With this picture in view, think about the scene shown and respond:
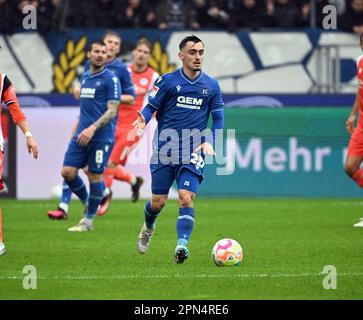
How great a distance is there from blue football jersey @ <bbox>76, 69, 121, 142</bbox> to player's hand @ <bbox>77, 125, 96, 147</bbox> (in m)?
0.32

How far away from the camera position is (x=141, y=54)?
16938mm

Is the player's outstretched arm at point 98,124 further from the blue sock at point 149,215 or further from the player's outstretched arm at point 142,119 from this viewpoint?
the player's outstretched arm at point 142,119

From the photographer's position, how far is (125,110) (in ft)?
56.0

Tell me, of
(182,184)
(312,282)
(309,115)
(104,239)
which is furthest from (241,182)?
(312,282)

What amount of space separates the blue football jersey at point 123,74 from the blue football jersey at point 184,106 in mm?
4533

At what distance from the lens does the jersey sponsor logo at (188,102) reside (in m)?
10.5

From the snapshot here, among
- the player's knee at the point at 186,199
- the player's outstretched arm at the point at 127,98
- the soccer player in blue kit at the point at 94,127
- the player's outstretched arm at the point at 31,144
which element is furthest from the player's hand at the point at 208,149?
the player's outstretched arm at the point at 127,98

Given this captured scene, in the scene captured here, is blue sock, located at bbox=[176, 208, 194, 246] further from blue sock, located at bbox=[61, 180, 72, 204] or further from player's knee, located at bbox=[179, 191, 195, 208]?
blue sock, located at bbox=[61, 180, 72, 204]

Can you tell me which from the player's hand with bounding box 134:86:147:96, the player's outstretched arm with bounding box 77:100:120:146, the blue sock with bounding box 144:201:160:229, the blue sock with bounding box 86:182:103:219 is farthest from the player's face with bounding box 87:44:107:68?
the blue sock with bounding box 144:201:160:229

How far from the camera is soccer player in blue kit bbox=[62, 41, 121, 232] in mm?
13727

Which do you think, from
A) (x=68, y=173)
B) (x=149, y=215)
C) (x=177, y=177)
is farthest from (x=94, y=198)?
(x=177, y=177)

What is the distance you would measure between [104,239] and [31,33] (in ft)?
32.9

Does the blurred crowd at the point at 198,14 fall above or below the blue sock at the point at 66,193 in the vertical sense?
above
